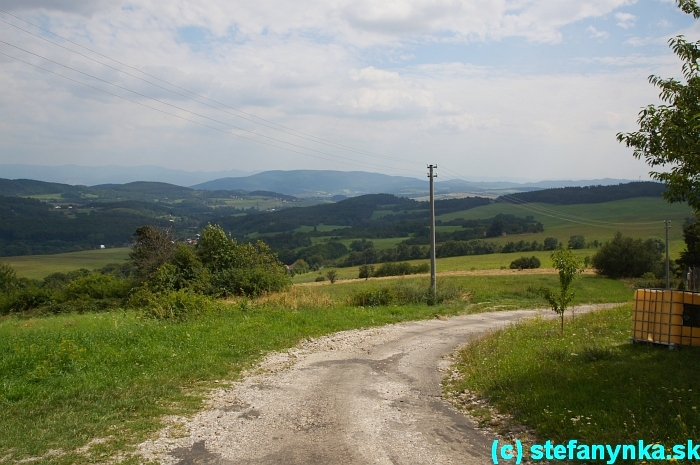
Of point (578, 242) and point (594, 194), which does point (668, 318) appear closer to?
point (578, 242)

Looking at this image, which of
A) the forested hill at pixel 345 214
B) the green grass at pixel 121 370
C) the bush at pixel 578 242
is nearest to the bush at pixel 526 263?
the bush at pixel 578 242

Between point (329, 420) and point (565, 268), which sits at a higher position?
point (565, 268)

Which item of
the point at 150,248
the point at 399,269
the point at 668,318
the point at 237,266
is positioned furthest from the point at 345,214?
the point at 668,318

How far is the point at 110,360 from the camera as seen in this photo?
1120cm

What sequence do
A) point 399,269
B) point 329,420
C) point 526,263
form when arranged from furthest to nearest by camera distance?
point 399,269 < point 526,263 < point 329,420

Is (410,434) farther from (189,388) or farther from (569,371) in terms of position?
(189,388)

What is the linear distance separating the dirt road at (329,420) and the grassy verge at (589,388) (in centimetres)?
79

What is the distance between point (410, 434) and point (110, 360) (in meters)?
7.43

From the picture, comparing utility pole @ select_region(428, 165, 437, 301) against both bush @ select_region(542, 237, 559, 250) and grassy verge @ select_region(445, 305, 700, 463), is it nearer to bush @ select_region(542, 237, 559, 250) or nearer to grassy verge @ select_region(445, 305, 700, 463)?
grassy verge @ select_region(445, 305, 700, 463)

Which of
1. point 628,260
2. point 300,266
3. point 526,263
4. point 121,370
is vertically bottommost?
point 300,266

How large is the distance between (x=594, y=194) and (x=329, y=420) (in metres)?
140

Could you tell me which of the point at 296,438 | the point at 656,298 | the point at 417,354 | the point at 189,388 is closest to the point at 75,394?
the point at 189,388

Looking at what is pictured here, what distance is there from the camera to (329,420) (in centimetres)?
765

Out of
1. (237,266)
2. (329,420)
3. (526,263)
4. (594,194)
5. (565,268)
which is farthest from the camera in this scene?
(594,194)
